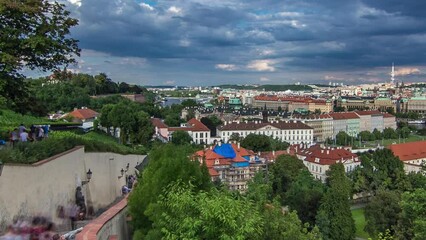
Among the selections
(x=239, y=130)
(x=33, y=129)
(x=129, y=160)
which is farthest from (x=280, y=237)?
(x=239, y=130)

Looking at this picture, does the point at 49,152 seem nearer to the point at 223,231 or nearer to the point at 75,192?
the point at 75,192

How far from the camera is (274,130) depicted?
312 feet

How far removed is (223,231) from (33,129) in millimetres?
7939

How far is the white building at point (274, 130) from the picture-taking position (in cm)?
9012

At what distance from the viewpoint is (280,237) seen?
12406mm

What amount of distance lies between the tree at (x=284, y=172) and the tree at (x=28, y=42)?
37074 mm

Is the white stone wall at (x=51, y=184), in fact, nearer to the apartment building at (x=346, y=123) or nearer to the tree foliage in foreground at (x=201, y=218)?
the tree foliage in foreground at (x=201, y=218)

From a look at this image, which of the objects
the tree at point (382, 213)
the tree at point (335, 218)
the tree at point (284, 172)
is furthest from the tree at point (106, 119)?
the tree at point (382, 213)

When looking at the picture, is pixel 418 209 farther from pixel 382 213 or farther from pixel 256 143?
pixel 256 143

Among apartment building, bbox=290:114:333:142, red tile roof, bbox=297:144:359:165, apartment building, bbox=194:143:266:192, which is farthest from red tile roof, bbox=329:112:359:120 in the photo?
apartment building, bbox=194:143:266:192

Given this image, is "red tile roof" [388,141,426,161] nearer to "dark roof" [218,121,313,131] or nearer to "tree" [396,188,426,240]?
"dark roof" [218,121,313,131]

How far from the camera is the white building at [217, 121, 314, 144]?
9012 centimetres

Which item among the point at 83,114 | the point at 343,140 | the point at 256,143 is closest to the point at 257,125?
the point at 343,140

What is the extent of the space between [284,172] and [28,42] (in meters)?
39.5
